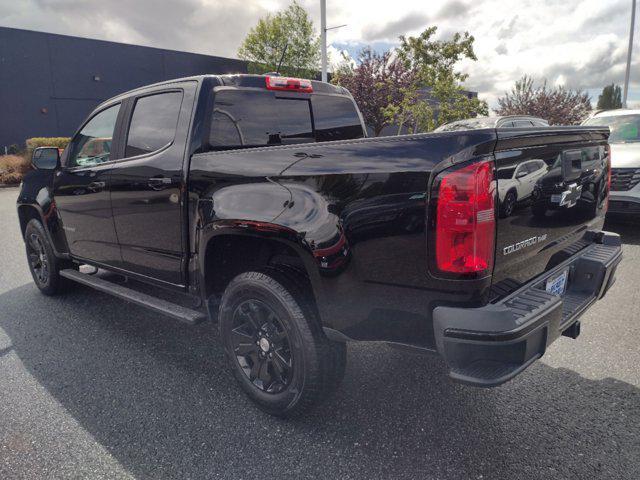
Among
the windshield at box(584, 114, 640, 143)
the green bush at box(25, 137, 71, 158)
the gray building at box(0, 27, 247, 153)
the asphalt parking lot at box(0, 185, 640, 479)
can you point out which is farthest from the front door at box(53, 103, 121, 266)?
the gray building at box(0, 27, 247, 153)

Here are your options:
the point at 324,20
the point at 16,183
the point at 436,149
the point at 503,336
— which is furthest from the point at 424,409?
the point at 16,183

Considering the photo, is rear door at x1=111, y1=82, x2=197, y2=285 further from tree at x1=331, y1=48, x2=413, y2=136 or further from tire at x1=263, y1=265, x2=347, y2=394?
tree at x1=331, y1=48, x2=413, y2=136

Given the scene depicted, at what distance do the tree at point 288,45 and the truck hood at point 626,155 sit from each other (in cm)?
2495

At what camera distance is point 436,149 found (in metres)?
1.83

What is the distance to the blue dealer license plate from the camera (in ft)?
7.68

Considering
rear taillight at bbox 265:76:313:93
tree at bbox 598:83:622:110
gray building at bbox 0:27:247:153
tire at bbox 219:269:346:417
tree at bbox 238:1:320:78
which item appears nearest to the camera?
tire at bbox 219:269:346:417

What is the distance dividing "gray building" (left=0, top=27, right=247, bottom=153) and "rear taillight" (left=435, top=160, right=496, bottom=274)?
25.1m

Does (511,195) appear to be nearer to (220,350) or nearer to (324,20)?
(220,350)

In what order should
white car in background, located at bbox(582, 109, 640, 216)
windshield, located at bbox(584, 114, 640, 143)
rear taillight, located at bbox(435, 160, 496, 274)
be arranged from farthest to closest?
windshield, located at bbox(584, 114, 640, 143), white car in background, located at bbox(582, 109, 640, 216), rear taillight, located at bbox(435, 160, 496, 274)

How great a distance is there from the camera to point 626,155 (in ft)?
20.4

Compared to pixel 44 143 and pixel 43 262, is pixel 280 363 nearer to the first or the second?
pixel 43 262

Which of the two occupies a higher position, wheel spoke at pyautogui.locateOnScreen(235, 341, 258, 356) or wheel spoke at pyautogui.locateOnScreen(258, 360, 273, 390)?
wheel spoke at pyautogui.locateOnScreen(235, 341, 258, 356)

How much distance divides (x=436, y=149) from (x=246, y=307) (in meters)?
1.43

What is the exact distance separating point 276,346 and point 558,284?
158 centimetres
